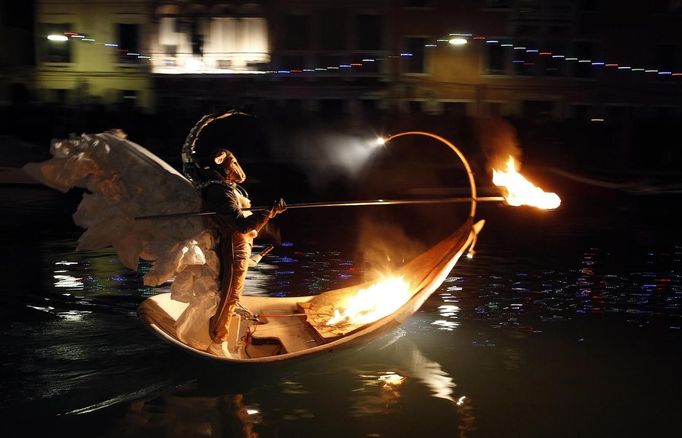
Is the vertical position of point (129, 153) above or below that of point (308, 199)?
above

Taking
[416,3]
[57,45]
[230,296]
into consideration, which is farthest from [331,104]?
[230,296]

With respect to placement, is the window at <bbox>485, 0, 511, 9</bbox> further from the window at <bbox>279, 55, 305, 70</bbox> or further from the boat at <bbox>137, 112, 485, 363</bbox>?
the boat at <bbox>137, 112, 485, 363</bbox>

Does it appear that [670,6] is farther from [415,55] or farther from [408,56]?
[408,56]

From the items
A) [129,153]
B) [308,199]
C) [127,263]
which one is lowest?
[308,199]

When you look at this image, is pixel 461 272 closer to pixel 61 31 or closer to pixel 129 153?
pixel 129 153

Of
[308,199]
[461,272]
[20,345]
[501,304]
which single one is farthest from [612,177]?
[20,345]

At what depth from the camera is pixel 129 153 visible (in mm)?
9000

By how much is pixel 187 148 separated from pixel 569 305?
6.48 metres

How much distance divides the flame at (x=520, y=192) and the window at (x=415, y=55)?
27.5 m

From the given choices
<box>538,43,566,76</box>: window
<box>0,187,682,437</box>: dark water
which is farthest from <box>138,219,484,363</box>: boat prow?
<box>538,43,566,76</box>: window

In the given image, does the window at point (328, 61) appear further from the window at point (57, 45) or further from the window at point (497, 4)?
the window at point (57, 45)

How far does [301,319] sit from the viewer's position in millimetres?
10453

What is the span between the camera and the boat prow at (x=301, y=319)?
9062 millimetres

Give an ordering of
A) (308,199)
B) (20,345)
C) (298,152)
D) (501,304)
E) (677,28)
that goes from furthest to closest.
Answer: (677,28) → (298,152) → (308,199) → (501,304) → (20,345)
